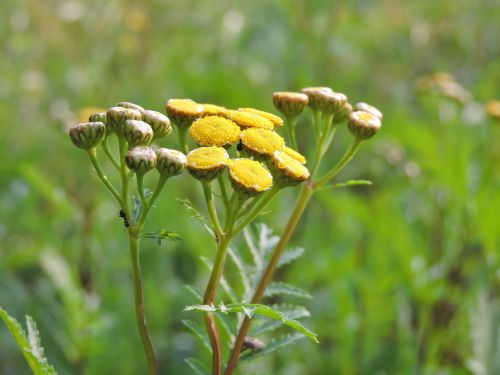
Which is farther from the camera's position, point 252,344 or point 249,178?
point 252,344

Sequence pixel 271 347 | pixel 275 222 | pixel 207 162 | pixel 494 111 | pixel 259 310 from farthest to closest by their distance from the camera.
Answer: pixel 275 222, pixel 494 111, pixel 271 347, pixel 207 162, pixel 259 310

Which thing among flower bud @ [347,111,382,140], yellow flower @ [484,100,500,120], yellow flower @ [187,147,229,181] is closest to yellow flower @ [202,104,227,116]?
yellow flower @ [187,147,229,181]

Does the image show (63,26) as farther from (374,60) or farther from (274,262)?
(274,262)

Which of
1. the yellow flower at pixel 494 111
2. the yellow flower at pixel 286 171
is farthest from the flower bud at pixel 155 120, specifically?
the yellow flower at pixel 494 111

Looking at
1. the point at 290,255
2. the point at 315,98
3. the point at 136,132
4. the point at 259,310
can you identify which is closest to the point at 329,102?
the point at 315,98

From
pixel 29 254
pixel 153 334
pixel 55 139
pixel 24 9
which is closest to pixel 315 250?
pixel 153 334

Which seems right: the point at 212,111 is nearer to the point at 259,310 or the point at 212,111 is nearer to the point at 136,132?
the point at 136,132

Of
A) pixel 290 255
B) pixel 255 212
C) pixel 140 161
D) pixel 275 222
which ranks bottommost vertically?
pixel 275 222
